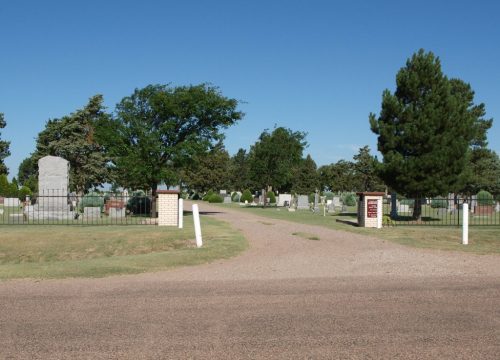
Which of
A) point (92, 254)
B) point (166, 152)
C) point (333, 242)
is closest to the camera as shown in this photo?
point (92, 254)

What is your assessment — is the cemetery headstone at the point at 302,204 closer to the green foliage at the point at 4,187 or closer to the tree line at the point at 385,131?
the tree line at the point at 385,131

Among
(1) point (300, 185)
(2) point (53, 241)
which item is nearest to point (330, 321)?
(2) point (53, 241)

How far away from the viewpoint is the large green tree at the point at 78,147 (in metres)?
53.2

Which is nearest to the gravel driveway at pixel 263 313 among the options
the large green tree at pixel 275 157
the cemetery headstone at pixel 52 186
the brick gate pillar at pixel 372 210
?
the brick gate pillar at pixel 372 210

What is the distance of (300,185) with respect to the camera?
279 ft

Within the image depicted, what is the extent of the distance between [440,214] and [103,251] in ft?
98.3

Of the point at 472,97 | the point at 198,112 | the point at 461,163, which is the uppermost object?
the point at 472,97

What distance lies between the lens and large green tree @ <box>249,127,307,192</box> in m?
49.5

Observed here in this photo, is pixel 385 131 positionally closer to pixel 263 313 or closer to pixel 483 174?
pixel 263 313

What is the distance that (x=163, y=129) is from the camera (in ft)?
94.0

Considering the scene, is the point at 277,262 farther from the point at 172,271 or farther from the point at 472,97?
the point at 472,97

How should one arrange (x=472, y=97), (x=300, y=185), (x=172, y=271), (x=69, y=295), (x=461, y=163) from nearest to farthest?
(x=69, y=295), (x=172, y=271), (x=461, y=163), (x=472, y=97), (x=300, y=185)

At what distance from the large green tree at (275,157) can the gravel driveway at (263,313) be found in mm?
39113

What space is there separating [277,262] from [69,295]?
4.95 metres
